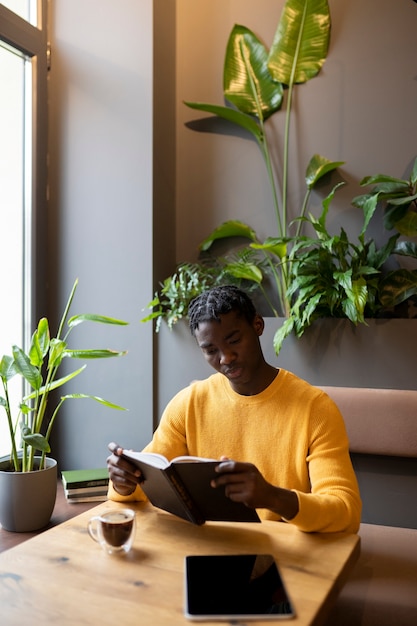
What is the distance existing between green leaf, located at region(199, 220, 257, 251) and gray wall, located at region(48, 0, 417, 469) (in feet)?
0.35

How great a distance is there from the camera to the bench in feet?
5.16

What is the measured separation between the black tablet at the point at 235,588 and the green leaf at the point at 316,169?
176 cm

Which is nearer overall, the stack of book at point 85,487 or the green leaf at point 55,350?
the green leaf at point 55,350

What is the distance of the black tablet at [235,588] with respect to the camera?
0.93m

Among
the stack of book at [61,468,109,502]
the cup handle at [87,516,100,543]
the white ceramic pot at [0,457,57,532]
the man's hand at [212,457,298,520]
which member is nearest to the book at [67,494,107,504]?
the stack of book at [61,468,109,502]

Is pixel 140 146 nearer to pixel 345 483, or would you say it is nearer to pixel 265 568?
pixel 345 483

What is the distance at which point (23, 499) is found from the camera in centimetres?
203

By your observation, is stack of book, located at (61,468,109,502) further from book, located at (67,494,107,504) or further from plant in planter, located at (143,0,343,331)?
plant in planter, located at (143,0,343,331)

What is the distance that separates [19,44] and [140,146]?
68cm

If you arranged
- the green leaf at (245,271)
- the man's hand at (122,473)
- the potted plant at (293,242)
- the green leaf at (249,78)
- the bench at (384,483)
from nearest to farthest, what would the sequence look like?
the man's hand at (122,473) < the bench at (384,483) < the potted plant at (293,242) < the green leaf at (245,271) < the green leaf at (249,78)

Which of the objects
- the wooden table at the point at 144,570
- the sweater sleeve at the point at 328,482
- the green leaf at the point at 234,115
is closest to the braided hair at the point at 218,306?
the sweater sleeve at the point at 328,482

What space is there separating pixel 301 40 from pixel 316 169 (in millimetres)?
571

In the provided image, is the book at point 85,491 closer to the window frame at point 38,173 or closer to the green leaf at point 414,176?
the window frame at point 38,173

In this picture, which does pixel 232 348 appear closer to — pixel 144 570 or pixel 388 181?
pixel 144 570
